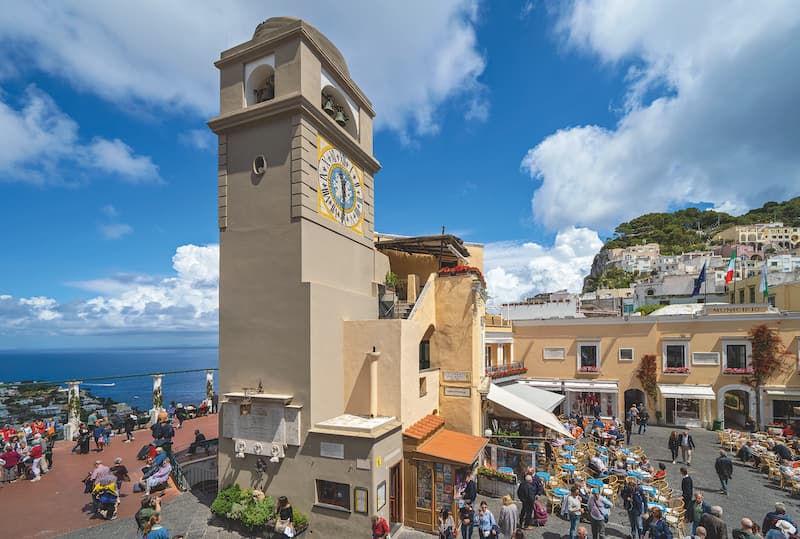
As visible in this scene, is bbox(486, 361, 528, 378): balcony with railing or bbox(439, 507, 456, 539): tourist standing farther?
bbox(486, 361, 528, 378): balcony with railing

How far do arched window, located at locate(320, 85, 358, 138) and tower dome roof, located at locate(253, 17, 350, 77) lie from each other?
3.30 feet

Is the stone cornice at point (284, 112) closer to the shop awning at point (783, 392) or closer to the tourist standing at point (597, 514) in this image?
the tourist standing at point (597, 514)

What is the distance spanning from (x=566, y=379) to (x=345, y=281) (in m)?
21.4

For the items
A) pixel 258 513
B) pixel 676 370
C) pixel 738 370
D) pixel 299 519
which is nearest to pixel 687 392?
pixel 676 370

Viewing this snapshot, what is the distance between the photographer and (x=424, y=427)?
1412cm

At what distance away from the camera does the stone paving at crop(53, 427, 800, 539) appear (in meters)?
11.0

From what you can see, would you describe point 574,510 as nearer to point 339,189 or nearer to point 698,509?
point 698,509

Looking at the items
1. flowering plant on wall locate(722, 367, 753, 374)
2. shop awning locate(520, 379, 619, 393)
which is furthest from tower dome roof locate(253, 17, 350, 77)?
flowering plant on wall locate(722, 367, 753, 374)

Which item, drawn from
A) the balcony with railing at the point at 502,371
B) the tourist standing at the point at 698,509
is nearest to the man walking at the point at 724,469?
the tourist standing at the point at 698,509

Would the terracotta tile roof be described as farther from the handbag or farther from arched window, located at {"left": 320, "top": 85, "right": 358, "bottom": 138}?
arched window, located at {"left": 320, "top": 85, "right": 358, "bottom": 138}

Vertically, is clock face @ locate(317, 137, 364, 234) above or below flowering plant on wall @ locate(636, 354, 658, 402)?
above

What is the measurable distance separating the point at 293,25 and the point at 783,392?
33.0 metres

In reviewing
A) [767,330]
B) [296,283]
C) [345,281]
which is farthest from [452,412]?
[767,330]

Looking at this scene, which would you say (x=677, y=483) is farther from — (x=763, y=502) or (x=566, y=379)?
(x=566, y=379)
